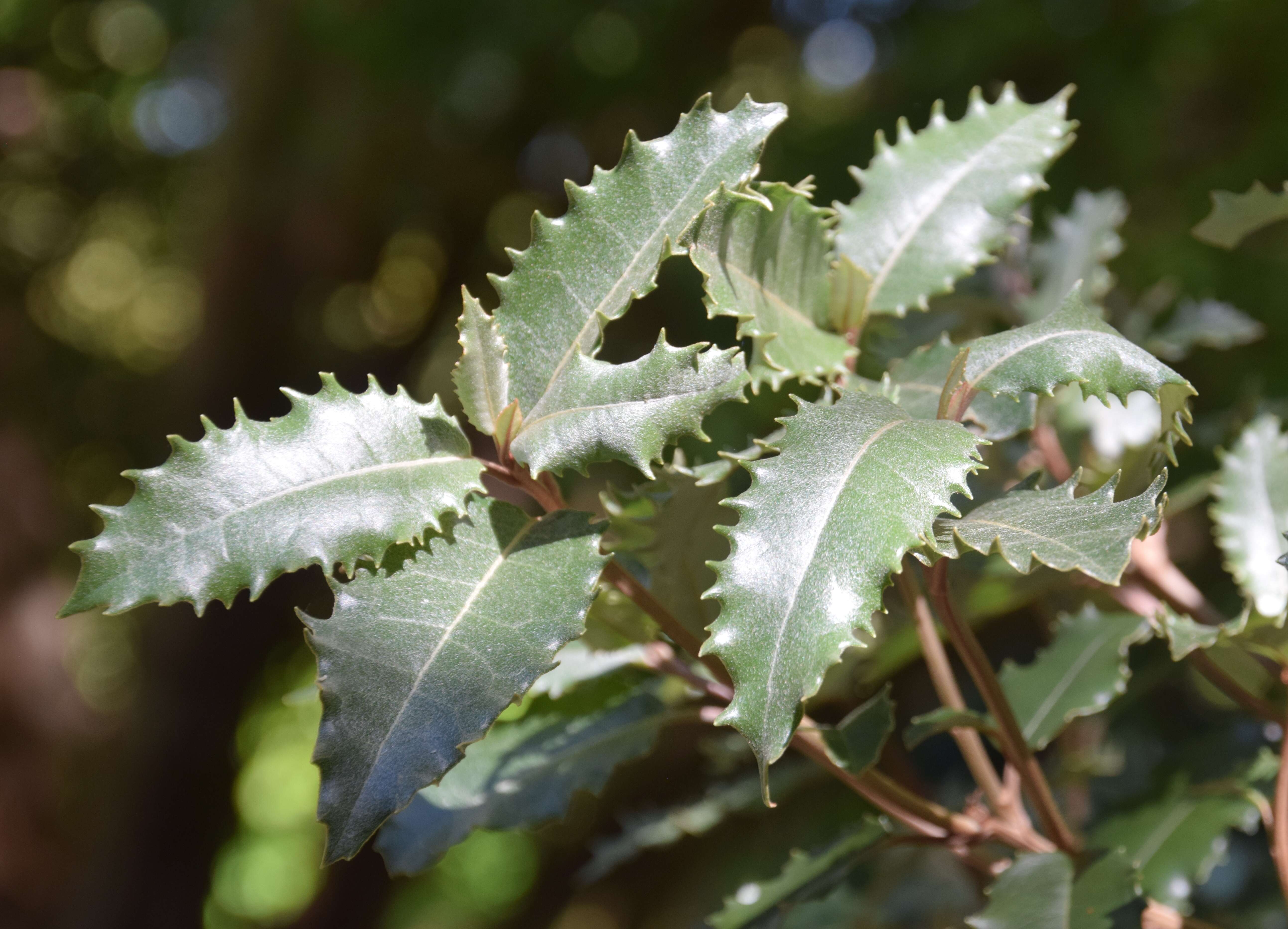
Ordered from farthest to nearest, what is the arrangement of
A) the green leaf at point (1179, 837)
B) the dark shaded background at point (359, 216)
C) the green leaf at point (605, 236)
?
the dark shaded background at point (359, 216) < the green leaf at point (1179, 837) < the green leaf at point (605, 236)

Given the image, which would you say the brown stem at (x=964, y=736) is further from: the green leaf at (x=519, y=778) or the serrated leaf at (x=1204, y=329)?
the serrated leaf at (x=1204, y=329)

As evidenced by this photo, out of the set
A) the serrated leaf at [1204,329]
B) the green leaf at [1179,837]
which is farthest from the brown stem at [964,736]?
the serrated leaf at [1204,329]

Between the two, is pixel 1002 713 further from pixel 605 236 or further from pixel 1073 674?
pixel 605 236

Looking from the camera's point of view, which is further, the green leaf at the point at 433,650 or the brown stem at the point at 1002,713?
the brown stem at the point at 1002,713

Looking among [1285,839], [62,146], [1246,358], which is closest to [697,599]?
[1285,839]

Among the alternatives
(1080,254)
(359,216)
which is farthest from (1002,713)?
(359,216)

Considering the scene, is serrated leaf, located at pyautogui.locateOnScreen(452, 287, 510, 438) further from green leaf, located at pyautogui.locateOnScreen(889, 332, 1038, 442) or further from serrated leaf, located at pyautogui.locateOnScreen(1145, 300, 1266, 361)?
serrated leaf, located at pyautogui.locateOnScreen(1145, 300, 1266, 361)

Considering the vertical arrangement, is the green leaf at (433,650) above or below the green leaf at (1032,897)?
above

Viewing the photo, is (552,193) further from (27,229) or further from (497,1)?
(27,229)
